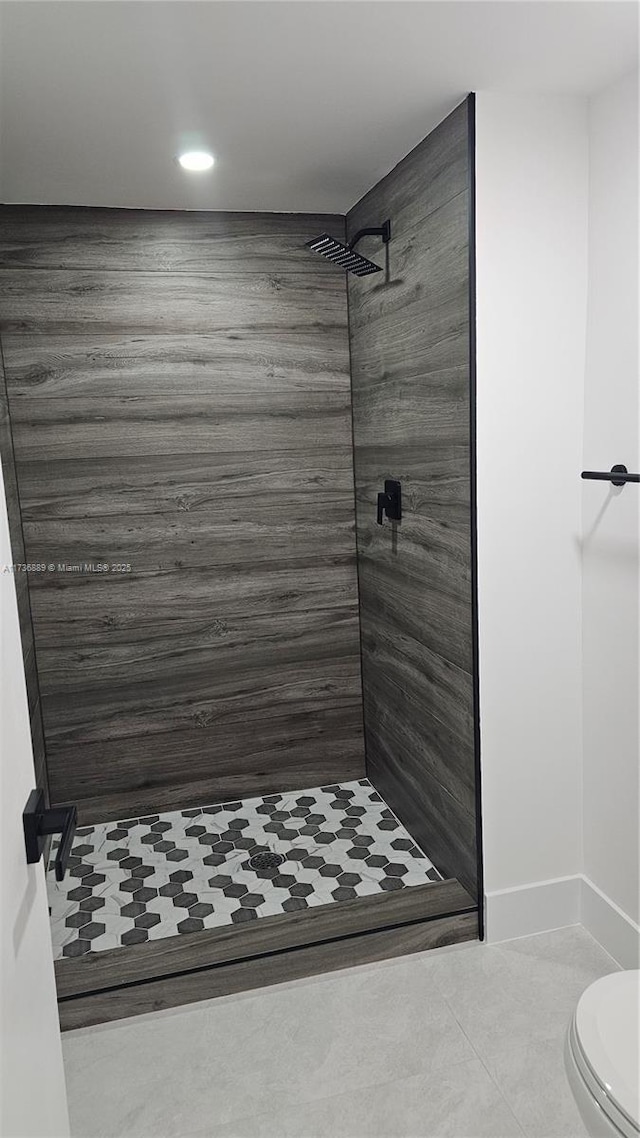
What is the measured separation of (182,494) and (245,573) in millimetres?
387

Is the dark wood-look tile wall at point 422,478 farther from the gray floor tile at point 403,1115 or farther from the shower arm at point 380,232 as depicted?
the gray floor tile at point 403,1115

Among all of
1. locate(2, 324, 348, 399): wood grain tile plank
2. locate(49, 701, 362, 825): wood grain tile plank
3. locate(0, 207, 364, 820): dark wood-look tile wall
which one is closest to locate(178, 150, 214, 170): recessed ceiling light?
locate(0, 207, 364, 820): dark wood-look tile wall

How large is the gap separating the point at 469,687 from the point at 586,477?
66 cm

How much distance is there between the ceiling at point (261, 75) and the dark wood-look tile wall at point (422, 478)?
20 centimetres

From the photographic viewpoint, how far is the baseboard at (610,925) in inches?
87.3

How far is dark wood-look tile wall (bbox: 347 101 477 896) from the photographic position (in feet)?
7.45

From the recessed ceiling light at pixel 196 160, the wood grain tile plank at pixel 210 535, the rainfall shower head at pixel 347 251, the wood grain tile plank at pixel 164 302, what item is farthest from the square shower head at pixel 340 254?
Answer: the wood grain tile plank at pixel 210 535

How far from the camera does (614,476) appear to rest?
2.06 metres

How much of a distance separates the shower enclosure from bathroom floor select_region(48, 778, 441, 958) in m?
0.01

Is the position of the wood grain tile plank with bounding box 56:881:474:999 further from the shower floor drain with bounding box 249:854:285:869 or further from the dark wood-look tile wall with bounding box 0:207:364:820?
the dark wood-look tile wall with bounding box 0:207:364:820

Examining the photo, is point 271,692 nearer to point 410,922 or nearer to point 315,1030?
point 410,922

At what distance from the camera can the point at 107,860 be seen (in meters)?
2.89

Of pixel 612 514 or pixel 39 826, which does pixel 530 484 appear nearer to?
pixel 612 514

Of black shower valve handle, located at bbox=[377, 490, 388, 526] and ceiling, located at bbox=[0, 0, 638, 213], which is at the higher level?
ceiling, located at bbox=[0, 0, 638, 213]
